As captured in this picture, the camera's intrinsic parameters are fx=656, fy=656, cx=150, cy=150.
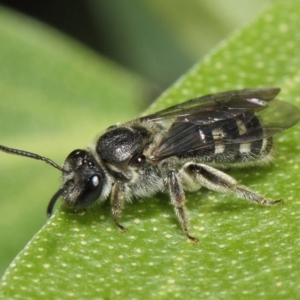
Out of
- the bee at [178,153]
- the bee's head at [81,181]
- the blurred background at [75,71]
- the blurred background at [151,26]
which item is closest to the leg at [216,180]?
the bee at [178,153]

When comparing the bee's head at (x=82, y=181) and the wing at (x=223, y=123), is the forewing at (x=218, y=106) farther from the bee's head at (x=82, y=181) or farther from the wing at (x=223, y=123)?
the bee's head at (x=82, y=181)

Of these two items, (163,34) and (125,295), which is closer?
(125,295)

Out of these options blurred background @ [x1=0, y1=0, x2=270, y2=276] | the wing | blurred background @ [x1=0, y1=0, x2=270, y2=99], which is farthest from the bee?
blurred background @ [x1=0, y1=0, x2=270, y2=99]

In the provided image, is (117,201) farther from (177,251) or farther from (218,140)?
(218,140)

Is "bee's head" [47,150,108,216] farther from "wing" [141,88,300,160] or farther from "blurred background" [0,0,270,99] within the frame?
"blurred background" [0,0,270,99]

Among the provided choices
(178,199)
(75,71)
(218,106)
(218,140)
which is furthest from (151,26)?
(178,199)

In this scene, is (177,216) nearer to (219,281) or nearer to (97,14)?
(219,281)

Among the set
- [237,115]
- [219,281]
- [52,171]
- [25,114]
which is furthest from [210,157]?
[25,114]
